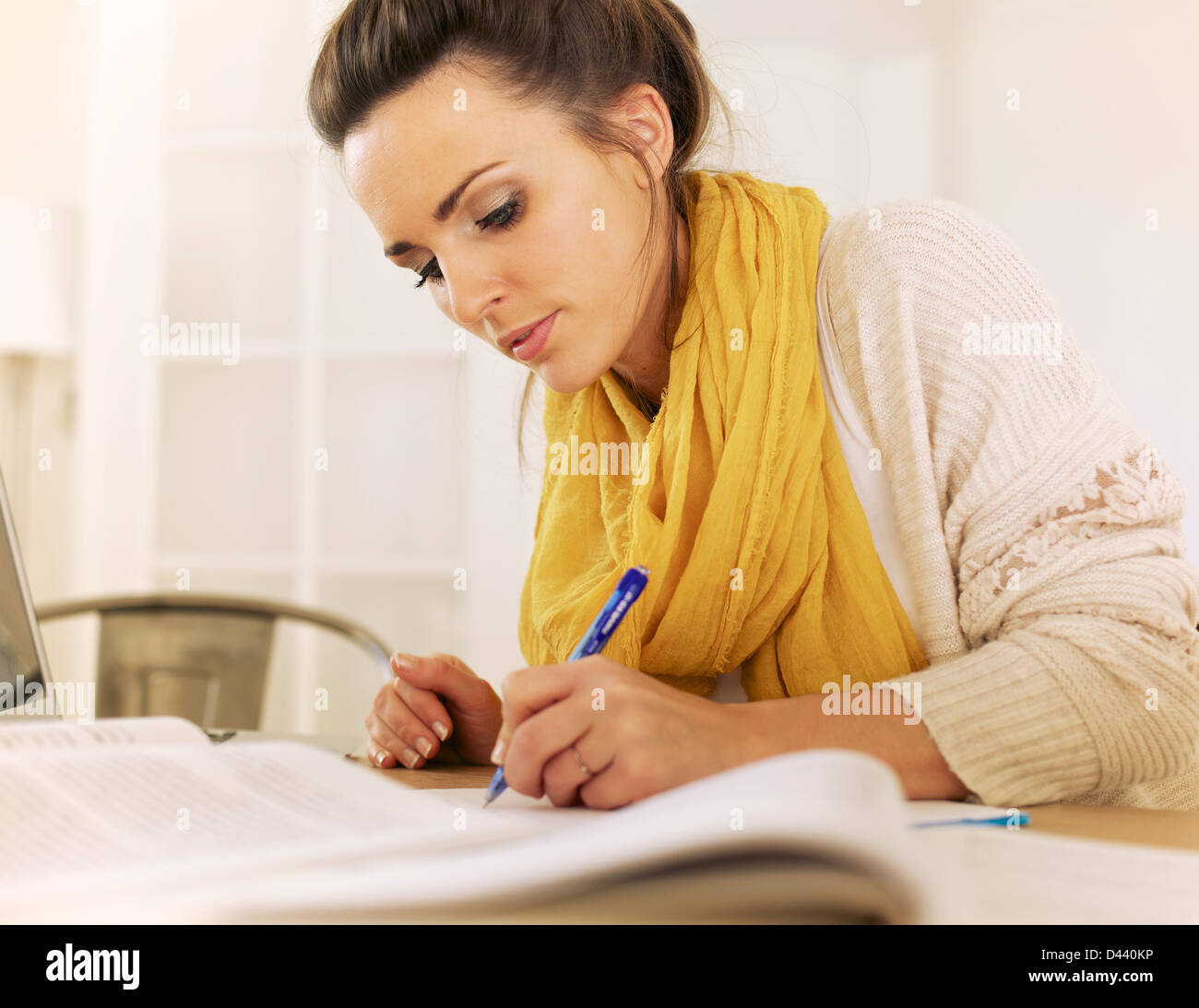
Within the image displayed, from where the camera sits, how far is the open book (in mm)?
309

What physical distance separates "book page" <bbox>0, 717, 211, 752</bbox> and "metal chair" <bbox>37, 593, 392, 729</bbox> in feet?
2.80

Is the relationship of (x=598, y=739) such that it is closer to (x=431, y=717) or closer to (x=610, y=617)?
(x=610, y=617)

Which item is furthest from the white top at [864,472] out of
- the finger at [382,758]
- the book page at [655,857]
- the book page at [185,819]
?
the book page at [655,857]

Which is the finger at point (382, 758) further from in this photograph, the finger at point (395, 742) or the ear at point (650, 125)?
the ear at point (650, 125)

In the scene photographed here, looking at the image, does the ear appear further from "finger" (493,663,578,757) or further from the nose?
"finger" (493,663,578,757)

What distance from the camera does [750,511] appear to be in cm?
85

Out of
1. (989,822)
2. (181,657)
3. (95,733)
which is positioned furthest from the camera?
(181,657)

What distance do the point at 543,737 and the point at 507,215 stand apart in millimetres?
477

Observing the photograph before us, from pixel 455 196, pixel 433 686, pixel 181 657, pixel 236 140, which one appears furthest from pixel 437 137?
pixel 236 140

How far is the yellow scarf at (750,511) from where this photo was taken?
0.84 m

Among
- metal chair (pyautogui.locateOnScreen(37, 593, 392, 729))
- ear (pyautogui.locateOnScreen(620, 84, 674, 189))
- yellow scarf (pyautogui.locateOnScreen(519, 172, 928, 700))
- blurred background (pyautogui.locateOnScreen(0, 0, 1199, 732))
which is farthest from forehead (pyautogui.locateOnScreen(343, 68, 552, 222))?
blurred background (pyautogui.locateOnScreen(0, 0, 1199, 732))

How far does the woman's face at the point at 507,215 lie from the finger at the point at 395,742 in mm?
341
